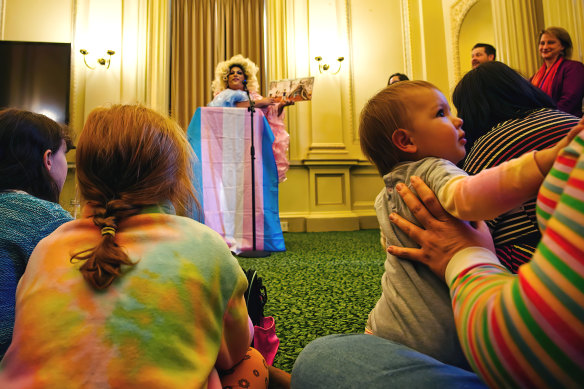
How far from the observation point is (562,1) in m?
2.56

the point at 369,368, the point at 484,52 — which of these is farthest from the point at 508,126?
the point at 484,52

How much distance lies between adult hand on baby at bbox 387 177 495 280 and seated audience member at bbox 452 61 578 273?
0.08 m

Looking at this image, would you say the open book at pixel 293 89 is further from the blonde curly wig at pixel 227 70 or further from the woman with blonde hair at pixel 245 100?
the blonde curly wig at pixel 227 70

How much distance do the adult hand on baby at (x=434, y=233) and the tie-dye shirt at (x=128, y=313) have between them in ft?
0.95

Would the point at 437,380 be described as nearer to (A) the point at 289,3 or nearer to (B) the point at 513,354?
(B) the point at 513,354

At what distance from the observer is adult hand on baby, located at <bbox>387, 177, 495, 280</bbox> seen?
0.50 m

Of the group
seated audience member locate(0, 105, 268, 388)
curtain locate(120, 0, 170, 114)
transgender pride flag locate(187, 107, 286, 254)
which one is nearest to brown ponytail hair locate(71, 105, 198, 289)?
seated audience member locate(0, 105, 268, 388)

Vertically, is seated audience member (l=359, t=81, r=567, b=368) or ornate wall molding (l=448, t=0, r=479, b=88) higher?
ornate wall molding (l=448, t=0, r=479, b=88)

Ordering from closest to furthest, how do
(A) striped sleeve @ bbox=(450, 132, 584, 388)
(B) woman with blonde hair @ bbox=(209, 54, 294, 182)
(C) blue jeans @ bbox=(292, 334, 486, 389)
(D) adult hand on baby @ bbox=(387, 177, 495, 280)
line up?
1. (A) striped sleeve @ bbox=(450, 132, 584, 388)
2. (C) blue jeans @ bbox=(292, 334, 486, 389)
3. (D) adult hand on baby @ bbox=(387, 177, 495, 280)
4. (B) woman with blonde hair @ bbox=(209, 54, 294, 182)

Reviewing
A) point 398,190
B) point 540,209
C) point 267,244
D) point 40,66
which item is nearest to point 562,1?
point 267,244

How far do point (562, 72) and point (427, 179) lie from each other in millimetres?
2435

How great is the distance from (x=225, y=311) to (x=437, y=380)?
0.97 feet

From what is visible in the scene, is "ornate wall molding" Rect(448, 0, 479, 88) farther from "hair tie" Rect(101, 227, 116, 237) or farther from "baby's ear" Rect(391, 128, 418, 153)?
"hair tie" Rect(101, 227, 116, 237)

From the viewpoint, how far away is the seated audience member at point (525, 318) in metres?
0.20
